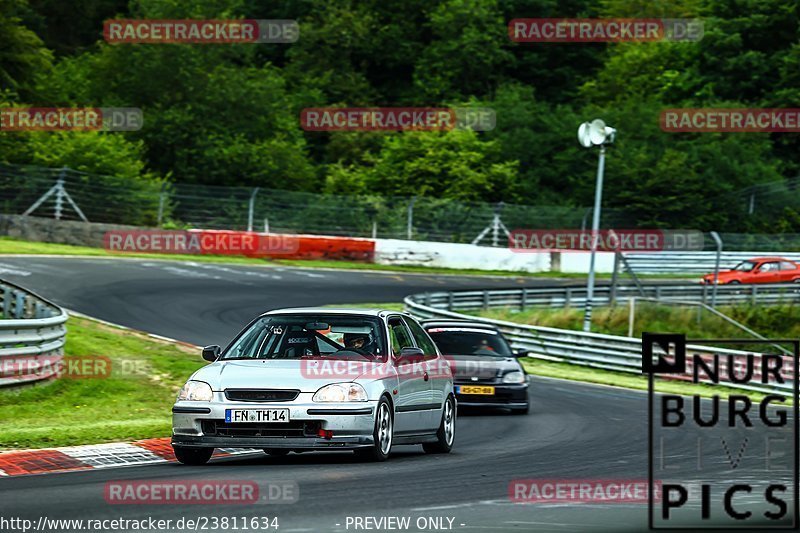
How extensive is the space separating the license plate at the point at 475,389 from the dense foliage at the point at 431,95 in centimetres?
3014

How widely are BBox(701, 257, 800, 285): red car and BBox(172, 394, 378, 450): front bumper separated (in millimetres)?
33688

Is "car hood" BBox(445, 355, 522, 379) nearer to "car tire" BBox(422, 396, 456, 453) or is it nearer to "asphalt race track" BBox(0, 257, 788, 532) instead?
"asphalt race track" BBox(0, 257, 788, 532)

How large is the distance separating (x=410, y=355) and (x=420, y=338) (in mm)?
882

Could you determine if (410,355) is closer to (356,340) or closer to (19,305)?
(356,340)

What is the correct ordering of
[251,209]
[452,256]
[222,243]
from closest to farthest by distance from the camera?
[222,243] < [251,209] < [452,256]

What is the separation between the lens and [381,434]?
12.2 meters

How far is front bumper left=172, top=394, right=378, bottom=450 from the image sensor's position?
1165 cm

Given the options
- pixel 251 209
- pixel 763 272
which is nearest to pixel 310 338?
pixel 251 209

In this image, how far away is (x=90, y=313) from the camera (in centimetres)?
2791

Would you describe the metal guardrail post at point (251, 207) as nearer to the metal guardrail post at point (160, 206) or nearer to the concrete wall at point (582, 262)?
the metal guardrail post at point (160, 206)

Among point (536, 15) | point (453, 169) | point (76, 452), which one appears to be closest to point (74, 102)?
point (453, 169)

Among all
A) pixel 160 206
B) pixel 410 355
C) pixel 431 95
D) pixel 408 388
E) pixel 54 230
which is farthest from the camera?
pixel 431 95

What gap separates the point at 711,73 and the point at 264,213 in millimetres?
34025

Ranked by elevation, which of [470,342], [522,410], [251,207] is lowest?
[522,410]
